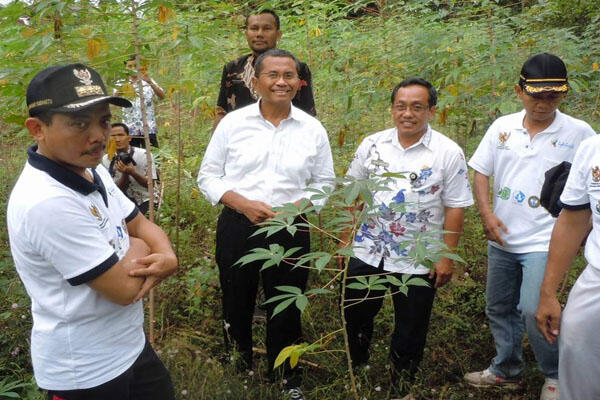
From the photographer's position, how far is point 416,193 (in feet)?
8.59

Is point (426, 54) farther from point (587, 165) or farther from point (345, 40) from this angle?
point (587, 165)

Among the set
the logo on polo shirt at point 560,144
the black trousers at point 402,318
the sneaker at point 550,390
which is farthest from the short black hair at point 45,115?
the sneaker at point 550,390

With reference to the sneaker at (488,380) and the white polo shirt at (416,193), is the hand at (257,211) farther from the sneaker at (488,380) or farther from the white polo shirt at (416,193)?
the sneaker at (488,380)

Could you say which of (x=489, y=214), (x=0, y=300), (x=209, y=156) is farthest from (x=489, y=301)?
(x=0, y=300)

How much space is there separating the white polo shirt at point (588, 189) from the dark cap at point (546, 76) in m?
0.84

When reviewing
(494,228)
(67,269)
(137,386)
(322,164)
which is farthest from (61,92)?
(494,228)

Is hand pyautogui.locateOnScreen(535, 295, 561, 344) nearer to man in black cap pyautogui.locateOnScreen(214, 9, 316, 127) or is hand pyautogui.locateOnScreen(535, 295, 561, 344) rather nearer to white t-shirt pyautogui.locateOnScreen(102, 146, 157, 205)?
man in black cap pyautogui.locateOnScreen(214, 9, 316, 127)

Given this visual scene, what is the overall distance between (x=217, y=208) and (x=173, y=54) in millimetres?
2169

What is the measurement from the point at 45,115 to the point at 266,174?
1.33m

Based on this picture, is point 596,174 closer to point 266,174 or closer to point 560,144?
point 560,144

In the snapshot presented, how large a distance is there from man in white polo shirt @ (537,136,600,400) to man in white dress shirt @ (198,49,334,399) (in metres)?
1.16

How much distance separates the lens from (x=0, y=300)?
358cm

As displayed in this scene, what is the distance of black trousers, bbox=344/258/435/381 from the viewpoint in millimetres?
2689

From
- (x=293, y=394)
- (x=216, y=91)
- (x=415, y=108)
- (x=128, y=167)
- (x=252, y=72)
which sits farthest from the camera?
(x=216, y=91)
